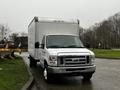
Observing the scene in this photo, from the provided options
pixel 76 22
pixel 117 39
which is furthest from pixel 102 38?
pixel 76 22

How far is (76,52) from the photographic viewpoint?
12430mm

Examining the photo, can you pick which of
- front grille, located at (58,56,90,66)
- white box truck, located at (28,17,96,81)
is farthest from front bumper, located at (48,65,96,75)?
front grille, located at (58,56,90,66)

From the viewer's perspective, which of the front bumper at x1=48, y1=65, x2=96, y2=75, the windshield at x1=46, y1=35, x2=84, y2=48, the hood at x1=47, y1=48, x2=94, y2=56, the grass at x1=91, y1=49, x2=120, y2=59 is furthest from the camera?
the grass at x1=91, y1=49, x2=120, y2=59

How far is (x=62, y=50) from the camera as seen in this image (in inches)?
496

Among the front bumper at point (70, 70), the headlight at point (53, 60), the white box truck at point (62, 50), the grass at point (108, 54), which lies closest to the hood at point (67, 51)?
the white box truck at point (62, 50)

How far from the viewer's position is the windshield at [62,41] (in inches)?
533

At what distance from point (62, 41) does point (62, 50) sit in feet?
4.41

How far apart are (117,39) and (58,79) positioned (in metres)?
100

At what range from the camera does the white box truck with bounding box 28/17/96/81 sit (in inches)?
481

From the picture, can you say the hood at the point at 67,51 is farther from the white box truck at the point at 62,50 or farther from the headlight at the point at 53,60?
the headlight at the point at 53,60

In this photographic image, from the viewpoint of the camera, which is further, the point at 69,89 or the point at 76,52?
the point at 76,52

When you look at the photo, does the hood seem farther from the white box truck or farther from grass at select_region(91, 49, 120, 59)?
grass at select_region(91, 49, 120, 59)

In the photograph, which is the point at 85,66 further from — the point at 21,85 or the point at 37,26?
the point at 37,26

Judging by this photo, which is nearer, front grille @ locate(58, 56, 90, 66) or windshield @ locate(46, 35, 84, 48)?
front grille @ locate(58, 56, 90, 66)
